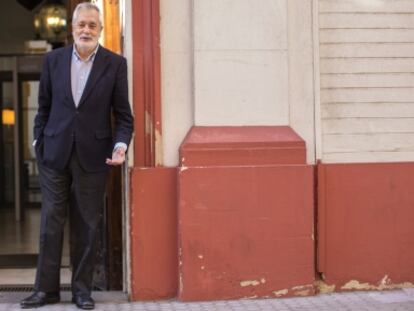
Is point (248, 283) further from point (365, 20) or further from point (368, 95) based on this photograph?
point (365, 20)

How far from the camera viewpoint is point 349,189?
19.2 ft

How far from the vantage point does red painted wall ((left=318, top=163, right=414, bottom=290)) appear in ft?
19.2

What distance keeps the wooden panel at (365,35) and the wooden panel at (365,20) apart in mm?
38

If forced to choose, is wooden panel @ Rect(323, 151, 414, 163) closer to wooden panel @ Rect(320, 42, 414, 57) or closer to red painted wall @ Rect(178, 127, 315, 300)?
red painted wall @ Rect(178, 127, 315, 300)

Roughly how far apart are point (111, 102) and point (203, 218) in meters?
1.07

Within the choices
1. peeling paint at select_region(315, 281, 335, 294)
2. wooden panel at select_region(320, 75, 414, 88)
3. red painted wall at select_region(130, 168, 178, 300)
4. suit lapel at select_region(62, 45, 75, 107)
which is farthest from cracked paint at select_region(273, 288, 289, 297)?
suit lapel at select_region(62, 45, 75, 107)

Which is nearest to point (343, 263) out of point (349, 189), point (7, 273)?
point (349, 189)

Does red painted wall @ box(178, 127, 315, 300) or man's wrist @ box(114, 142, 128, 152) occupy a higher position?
man's wrist @ box(114, 142, 128, 152)

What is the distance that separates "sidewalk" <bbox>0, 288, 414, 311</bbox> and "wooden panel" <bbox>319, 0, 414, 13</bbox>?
220 cm

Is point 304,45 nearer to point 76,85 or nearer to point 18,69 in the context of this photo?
point 76,85

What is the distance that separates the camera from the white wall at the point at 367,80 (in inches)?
233

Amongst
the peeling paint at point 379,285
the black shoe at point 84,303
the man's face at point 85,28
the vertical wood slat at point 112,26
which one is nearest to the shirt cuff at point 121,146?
the man's face at point 85,28

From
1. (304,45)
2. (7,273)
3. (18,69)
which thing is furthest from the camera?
(18,69)

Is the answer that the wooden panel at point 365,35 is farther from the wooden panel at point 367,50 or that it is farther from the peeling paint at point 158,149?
the peeling paint at point 158,149
